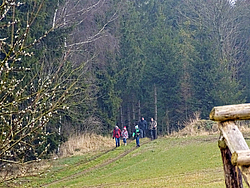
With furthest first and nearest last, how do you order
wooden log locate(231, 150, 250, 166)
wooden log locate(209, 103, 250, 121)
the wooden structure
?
wooden log locate(209, 103, 250, 121) → the wooden structure → wooden log locate(231, 150, 250, 166)

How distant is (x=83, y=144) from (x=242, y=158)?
73.7ft

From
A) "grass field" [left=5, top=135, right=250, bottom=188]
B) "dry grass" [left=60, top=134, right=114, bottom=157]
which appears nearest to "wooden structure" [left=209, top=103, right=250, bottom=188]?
"grass field" [left=5, top=135, right=250, bottom=188]

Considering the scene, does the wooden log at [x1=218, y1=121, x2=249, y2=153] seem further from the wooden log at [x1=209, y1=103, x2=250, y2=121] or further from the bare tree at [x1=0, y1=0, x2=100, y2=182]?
the bare tree at [x1=0, y1=0, x2=100, y2=182]

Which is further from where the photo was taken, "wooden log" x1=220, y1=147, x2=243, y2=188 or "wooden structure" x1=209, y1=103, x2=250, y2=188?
"wooden log" x1=220, y1=147, x2=243, y2=188

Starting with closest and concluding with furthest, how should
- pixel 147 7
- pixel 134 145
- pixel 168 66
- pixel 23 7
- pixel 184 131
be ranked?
pixel 23 7 < pixel 134 145 < pixel 184 131 < pixel 168 66 < pixel 147 7

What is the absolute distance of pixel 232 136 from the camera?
3.21m

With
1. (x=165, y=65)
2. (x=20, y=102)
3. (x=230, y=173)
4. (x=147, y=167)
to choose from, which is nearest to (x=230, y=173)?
(x=230, y=173)

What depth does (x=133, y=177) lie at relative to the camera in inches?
536

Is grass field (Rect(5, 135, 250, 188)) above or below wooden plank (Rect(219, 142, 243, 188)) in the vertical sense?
below

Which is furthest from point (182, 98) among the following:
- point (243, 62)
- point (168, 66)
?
point (243, 62)

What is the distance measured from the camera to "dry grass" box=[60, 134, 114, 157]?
23.6m

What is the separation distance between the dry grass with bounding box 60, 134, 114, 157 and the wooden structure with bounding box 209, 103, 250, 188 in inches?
781

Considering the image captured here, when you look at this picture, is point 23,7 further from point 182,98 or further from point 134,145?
point 182,98

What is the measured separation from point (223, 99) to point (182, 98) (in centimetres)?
536
